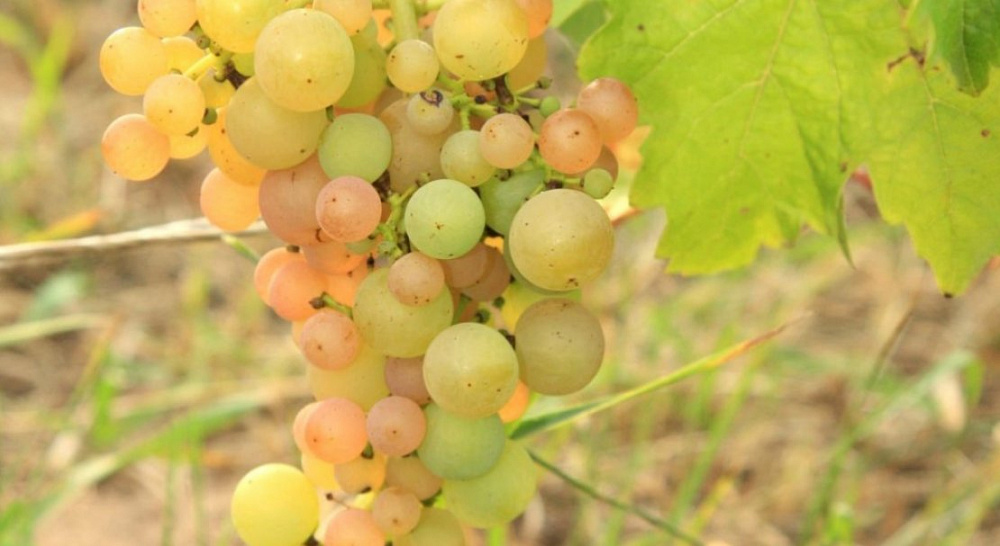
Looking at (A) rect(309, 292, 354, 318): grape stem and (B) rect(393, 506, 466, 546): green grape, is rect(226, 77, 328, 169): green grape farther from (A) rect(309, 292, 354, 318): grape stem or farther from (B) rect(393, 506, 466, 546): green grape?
(B) rect(393, 506, 466, 546): green grape

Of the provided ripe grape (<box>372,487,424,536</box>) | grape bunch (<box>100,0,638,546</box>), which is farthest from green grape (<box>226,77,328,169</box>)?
ripe grape (<box>372,487,424,536</box>)

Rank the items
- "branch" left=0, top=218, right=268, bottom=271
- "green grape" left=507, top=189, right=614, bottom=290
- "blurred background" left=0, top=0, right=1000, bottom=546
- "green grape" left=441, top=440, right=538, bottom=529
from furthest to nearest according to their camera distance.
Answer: "blurred background" left=0, top=0, right=1000, bottom=546
"branch" left=0, top=218, right=268, bottom=271
"green grape" left=441, top=440, right=538, bottom=529
"green grape" left=507, top=189, right=614, bottom=290

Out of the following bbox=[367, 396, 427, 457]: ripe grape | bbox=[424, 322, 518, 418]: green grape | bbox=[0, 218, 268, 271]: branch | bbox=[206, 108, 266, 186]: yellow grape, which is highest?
bbox=[206, 108, 266, 186]: yellow grape

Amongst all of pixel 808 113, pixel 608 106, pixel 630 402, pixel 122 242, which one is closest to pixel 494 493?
pixel 608 106

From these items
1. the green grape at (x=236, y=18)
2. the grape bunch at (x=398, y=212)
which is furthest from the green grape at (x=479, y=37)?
the green grape at (x=236, y=18)

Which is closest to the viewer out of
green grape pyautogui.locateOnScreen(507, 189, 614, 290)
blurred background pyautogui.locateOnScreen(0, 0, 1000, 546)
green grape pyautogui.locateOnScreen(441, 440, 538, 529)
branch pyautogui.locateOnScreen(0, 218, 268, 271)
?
green grape pyautogui.locateOnScreen(507, 189, 614, 290)

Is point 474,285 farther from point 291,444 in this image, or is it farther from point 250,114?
point 291,444

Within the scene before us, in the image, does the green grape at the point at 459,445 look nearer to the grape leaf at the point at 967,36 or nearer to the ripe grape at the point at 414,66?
the ripe grape at the point at 414,66
